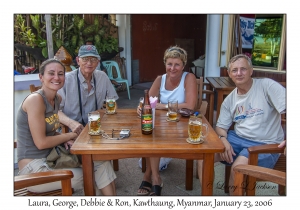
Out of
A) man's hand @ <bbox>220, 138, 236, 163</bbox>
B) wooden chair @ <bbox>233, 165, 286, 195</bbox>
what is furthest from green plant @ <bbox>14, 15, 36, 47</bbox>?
wooden chair @ <bbox>233, 165, 286, 195</bbox>

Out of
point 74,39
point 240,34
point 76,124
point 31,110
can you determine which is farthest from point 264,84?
point 74,39

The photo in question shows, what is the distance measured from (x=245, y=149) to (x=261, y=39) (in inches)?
134

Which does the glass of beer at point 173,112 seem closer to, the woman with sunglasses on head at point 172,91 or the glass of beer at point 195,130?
the woman with sunglasses on head at point 172,91

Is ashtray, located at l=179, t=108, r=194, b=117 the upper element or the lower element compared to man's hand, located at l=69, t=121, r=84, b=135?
upper

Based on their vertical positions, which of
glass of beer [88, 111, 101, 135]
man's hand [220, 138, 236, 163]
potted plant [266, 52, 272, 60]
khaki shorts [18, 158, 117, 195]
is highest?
potted plant [266, 52, 272, 60]

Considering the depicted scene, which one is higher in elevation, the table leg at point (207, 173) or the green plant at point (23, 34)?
the green plant at point (23, 34)

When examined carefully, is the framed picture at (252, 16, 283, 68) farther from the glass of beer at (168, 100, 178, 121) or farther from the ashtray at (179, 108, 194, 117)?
the glass of beer at (168, 100, 178, 121)

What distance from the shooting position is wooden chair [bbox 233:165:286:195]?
5.00 ft

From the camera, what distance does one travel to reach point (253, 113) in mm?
→ 2254

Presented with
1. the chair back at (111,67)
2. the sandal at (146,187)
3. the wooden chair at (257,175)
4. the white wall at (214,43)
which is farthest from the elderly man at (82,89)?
the chair back at (111,67)

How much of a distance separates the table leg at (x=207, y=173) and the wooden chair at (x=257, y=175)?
17 centimetres

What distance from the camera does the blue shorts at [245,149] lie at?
7.02ft

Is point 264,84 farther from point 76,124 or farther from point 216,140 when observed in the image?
point 76,124

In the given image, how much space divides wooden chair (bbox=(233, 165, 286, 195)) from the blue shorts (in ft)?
1.50
